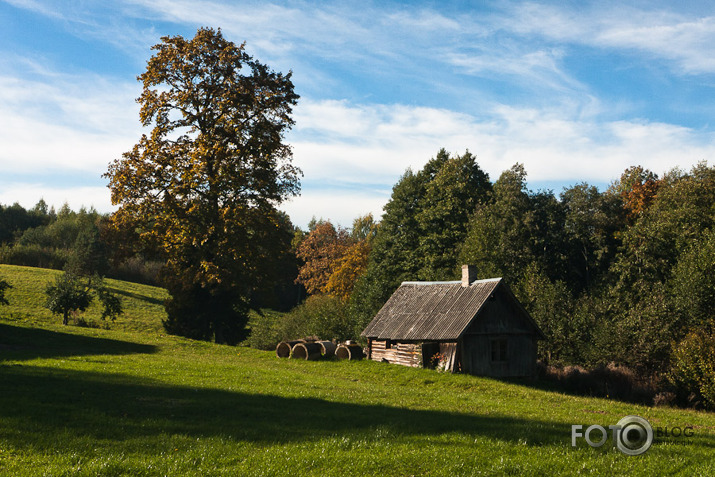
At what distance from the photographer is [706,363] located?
28094mm

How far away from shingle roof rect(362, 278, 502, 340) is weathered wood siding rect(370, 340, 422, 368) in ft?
2.28

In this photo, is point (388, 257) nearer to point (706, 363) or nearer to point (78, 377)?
point (706, 363)

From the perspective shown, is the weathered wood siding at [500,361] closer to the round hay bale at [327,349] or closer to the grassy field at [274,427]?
the grassy field at [274,427]

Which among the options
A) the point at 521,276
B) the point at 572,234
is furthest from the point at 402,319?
the point at 572,234

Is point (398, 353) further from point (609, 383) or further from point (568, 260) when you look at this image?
point (568, 260)

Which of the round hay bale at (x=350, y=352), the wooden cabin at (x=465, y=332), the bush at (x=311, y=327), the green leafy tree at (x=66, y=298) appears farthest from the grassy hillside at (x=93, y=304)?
the wooden cabin at (x=465, y=332)

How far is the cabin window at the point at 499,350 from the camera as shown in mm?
33219

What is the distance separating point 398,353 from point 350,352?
3061mm

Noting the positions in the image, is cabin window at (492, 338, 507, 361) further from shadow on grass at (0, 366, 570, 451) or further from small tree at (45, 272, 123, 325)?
small tree at (45, 272, 123, 325)

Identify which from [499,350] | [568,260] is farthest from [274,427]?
[568,260]

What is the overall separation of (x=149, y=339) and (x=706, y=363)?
32697 millimetres

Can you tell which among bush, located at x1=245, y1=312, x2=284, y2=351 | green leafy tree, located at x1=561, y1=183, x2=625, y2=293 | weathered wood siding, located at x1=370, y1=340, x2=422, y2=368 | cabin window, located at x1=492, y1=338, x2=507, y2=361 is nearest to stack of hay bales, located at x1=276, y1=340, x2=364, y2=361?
weathered wood siding, located at x1=370, y1=340, x2=422, y2=368

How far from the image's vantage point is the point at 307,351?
34031 mm

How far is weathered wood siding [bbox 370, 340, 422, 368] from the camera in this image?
Result: 3327 cm
